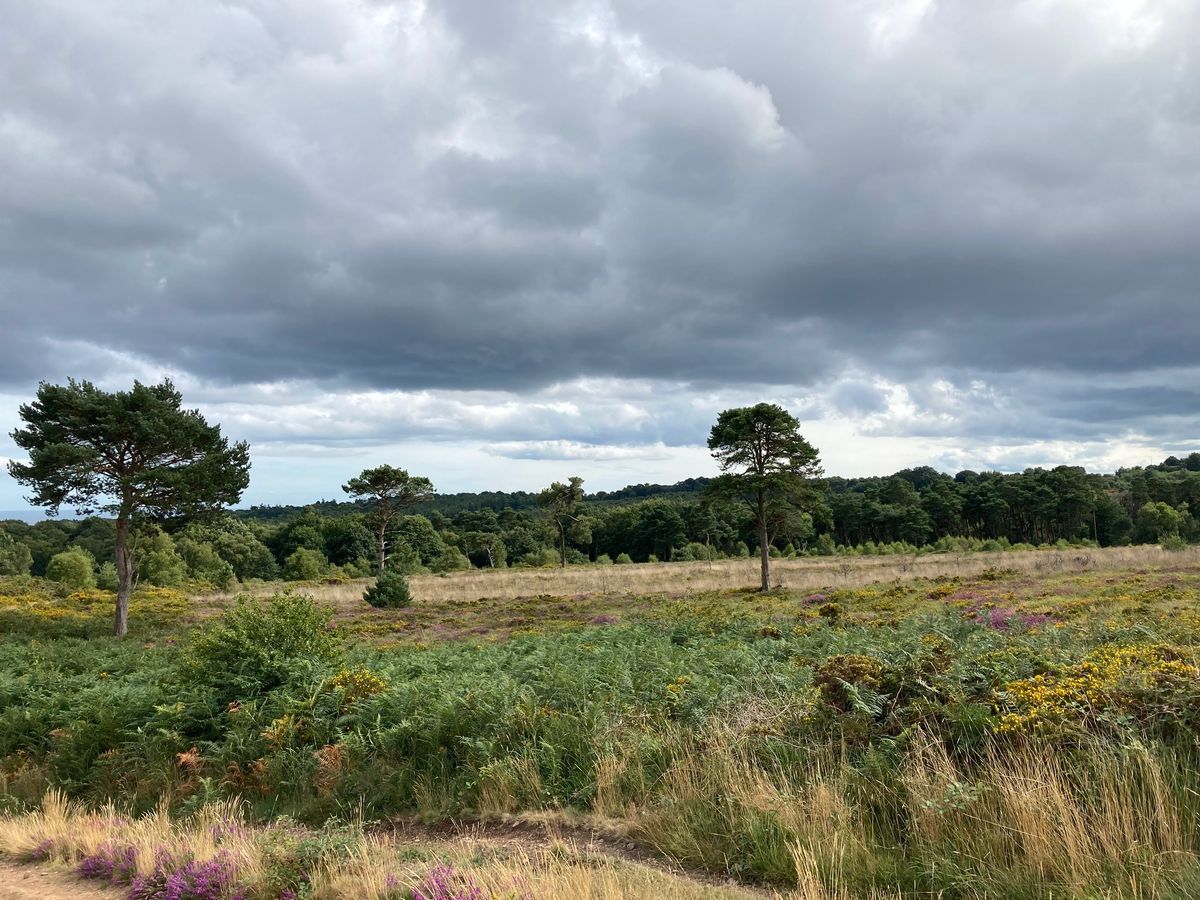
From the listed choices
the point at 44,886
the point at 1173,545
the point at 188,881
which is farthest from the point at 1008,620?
the point at 1173,545

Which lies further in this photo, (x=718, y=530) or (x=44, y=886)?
(x=718, y=530)

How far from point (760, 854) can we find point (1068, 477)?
353 ft

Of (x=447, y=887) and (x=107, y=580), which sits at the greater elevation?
(x=447, y=887)

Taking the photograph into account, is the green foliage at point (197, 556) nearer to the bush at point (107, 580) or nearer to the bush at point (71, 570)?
the bush at point (71, 570)

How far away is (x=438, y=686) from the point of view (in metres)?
8.82

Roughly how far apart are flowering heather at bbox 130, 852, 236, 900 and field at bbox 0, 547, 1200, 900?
19 millimetres

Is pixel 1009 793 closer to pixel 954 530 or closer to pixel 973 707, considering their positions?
pixel 973 707

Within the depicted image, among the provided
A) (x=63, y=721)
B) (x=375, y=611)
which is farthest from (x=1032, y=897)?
(x=375, y=611)

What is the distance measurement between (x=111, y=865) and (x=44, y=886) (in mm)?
504

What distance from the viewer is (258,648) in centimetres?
1013

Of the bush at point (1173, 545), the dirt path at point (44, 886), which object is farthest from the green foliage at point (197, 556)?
the bush at point (1173, 545)

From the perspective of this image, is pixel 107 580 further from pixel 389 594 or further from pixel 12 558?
pixel 12 558

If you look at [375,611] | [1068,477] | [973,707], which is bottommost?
[375,611]

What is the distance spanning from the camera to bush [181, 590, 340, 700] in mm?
9859
